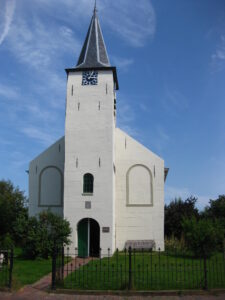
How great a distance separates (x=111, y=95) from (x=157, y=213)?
8808 mm

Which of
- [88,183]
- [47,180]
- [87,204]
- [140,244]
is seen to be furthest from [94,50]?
[140,244]

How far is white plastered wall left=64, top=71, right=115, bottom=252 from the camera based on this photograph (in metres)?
22.0

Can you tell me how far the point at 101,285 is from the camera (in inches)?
451

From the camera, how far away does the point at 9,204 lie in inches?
1243

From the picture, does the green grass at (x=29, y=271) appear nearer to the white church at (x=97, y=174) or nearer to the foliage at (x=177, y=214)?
the white church at (x=97, y=174)

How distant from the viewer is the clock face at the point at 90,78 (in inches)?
951

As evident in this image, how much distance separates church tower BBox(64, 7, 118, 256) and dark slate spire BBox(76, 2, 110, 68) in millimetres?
169

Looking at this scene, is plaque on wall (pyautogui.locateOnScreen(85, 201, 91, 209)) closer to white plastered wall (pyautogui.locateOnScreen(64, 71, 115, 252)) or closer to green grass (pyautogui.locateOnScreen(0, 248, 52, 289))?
white plastered wall (pyautogui.locateOnScreen(64, 71, 115, 252))

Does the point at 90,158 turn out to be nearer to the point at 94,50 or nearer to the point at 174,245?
the point at 94,50

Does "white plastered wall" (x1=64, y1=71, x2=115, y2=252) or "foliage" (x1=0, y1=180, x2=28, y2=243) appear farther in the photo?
"foliage" (x1=0, y1=180, x2=28, y2=243)

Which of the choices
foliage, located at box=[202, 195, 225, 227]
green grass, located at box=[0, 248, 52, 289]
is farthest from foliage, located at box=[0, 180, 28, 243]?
foliage, located at box=[202, 195, 225, 227]

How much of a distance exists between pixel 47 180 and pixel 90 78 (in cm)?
795

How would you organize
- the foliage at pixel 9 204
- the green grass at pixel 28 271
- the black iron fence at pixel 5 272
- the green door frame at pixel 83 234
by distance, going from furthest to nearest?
the foliage at pixel 9 204 < the green door frame at pixel 83 234 < the green grass at pixel 28 271 < the black iron fence at pixel 5 272

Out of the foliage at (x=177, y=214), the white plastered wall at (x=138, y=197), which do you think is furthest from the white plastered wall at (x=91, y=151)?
the foliage at (x=177, y=214)
